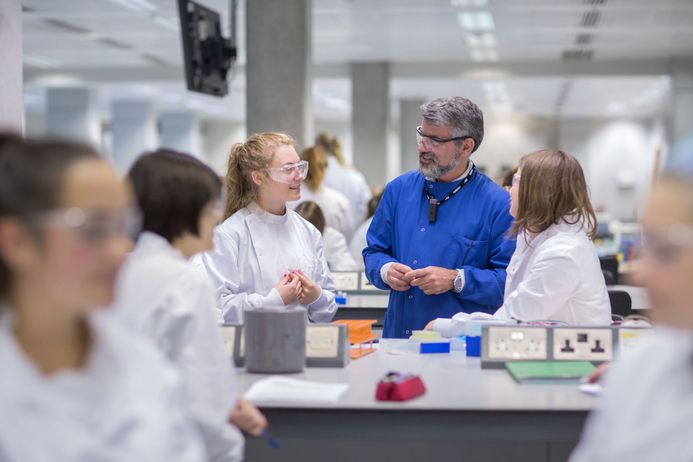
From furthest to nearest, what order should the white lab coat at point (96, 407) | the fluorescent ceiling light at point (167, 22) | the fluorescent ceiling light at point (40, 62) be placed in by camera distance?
the fluorescent ceiling light at point (40, 62)
the fluorescent ceiling light at point (167, 22)
the white lab coat at point (96, 407)

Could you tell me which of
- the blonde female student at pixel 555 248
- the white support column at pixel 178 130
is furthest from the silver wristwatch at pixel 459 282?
the white support column at pixel 178 130

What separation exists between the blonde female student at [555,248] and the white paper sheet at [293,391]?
2.89 ft

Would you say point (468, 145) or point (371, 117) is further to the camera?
point (371, 117)

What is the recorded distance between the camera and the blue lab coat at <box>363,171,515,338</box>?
3994mm

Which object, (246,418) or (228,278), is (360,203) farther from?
(246,418)

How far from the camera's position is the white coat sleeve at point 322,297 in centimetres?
372

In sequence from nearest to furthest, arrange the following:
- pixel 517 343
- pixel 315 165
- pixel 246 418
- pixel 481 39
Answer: pixel 246 418
pixel 517 343
pixel 315 165
pixel 481 39

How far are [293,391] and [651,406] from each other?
4.19 feet

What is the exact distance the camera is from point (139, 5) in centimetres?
1168

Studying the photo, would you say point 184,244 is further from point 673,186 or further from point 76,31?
point 76,31

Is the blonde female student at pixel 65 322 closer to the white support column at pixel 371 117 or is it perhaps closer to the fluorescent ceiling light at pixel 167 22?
the fluorescent ceiling light at pixel 167 22

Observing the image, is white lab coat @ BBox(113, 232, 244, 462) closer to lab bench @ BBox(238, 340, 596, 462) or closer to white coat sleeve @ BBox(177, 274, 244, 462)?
white coat sleeve @ BBox(177, 274, 244, 462)

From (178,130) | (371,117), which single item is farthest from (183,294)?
(178,130)

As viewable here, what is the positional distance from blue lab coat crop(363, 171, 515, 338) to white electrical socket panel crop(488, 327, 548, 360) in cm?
85
